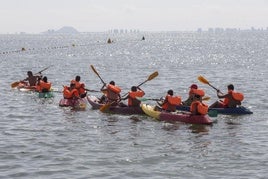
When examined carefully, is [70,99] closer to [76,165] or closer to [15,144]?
[15,144]

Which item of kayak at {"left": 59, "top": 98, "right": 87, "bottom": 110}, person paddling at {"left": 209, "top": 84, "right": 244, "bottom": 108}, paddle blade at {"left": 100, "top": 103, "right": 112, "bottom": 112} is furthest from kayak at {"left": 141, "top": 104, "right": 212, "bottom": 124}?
kayak at {"left": 59, "top": 98, "right": 87, "bottom": 110}

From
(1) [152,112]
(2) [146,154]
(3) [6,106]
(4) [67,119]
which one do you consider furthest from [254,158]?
(3) [6,106]

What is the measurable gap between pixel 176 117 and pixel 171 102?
937mm

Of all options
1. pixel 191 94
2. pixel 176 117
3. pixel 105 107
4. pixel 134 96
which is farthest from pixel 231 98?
pixel 105 107

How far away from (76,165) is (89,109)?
12.7 m

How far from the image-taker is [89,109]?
100 ft

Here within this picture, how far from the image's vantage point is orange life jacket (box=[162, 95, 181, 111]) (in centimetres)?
2631

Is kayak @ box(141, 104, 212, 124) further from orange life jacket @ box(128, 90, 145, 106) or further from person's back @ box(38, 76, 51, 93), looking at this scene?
person's back @ box(38, 76, 51, 93)

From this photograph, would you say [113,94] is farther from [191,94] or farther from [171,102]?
[191,94]

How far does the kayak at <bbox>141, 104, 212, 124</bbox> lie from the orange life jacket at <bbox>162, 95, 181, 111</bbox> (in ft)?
1.18

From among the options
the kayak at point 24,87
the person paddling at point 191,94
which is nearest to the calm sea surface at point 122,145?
the person paddling at point 191,94

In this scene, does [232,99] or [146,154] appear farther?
[232,99]

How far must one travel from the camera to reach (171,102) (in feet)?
86.5

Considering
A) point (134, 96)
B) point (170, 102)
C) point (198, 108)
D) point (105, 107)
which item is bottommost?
point (105, 107)
